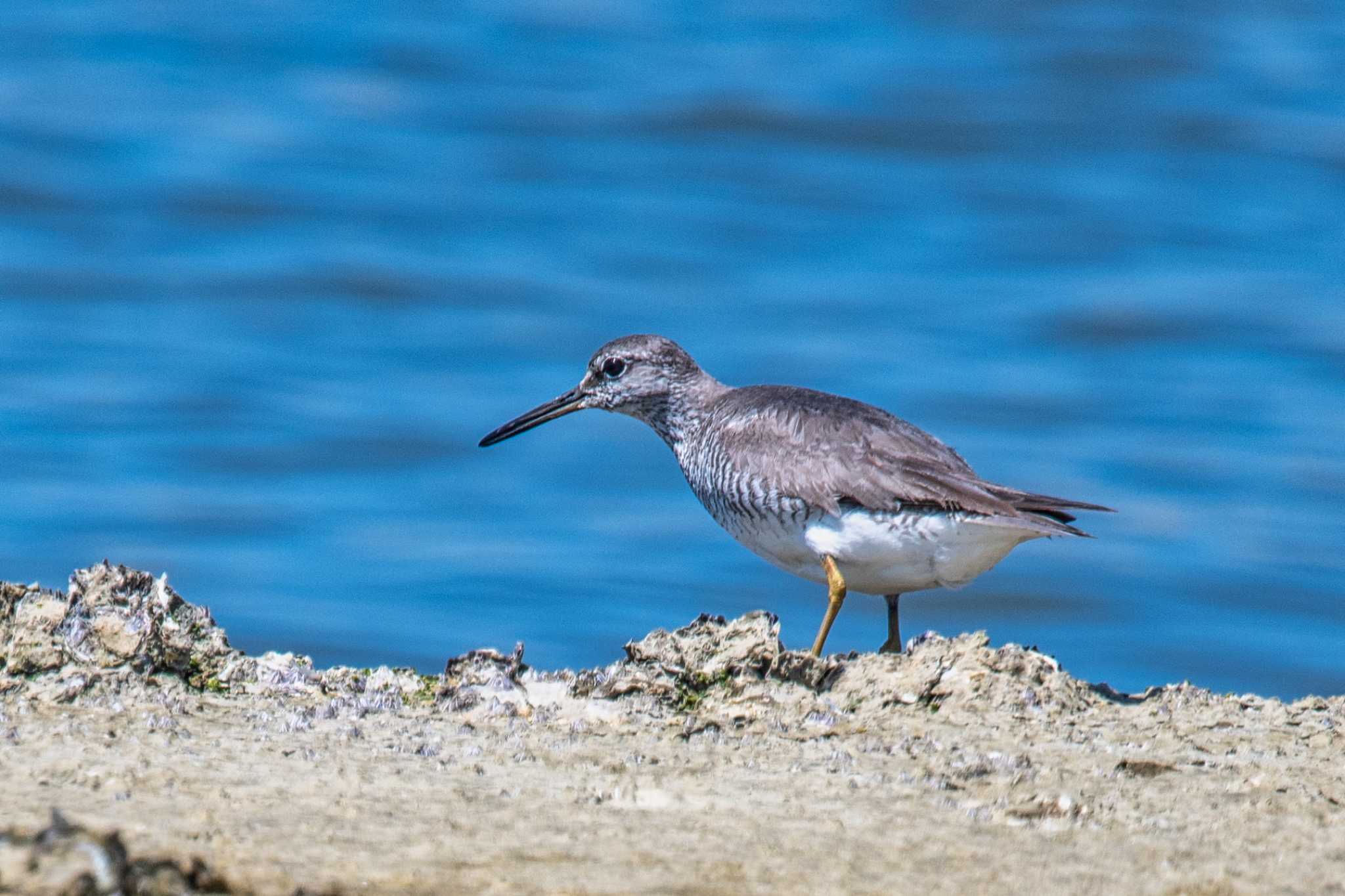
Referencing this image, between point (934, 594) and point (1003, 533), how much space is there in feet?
21.4

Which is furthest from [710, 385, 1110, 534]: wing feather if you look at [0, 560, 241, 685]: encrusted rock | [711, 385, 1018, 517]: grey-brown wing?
[0, 560, 241, 685]: encrusted rock

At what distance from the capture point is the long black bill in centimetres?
852

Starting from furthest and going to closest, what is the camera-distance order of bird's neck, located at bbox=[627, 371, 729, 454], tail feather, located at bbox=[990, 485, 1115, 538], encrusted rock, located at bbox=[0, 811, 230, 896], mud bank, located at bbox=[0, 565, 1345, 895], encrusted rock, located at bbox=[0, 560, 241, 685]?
bird's neck, located at bbox=[627, 371, 729, 454] < tail feather, located at bbox=[990, 485, 1115, 538] < encrusted rock, located at bbox=[0, 560, 241, 685] < mud bank, located at bbox=[0, 565, 1345, 895] < encrusted rock, located at bbox=[0, 811, 230, 896]

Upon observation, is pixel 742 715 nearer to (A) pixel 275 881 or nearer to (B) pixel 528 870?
(B) pixel 528 870

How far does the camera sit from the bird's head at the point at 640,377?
8141 millimetres

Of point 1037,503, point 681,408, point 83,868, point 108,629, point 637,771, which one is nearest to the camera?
point 83,868

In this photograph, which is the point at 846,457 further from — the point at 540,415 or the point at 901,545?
the point at 540,415

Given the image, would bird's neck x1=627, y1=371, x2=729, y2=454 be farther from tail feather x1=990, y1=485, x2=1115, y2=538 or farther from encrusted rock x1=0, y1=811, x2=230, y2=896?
encrusted rock x1=0, y1=811, x2=230, y2=896

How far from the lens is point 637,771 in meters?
4.55

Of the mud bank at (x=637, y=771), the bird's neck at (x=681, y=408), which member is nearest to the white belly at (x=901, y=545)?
the mud bank at (x=637, y=771)

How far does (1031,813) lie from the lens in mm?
4293

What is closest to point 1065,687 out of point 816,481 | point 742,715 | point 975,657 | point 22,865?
point 975,657

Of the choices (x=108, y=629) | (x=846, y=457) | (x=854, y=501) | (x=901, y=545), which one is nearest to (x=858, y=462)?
(x=846, y=457)

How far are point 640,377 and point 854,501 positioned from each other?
1.86 m
